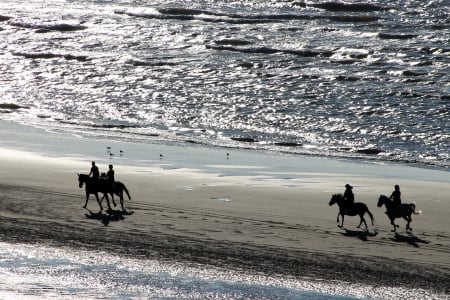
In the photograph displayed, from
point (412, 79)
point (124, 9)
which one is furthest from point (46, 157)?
point (124, 9)

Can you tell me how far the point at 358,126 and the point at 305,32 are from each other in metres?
19.0

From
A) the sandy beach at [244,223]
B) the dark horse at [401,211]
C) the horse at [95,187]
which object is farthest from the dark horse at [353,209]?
the horse at [95,187]

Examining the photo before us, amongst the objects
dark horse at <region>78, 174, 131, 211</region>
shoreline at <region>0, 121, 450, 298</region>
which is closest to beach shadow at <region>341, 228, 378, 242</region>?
shoreline at <region>0, 121, 450, 298</region>

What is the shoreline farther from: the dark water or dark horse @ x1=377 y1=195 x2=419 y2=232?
the dark water

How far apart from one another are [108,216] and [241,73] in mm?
26499

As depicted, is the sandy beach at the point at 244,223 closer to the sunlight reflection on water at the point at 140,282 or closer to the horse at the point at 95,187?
the horse at the point at 95,187

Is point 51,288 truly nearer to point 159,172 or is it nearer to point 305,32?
point 159,172

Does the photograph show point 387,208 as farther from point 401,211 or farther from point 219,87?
point 219,87

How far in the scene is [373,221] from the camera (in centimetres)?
2105

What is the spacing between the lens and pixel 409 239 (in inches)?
765

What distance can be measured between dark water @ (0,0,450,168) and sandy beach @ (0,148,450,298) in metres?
7.51

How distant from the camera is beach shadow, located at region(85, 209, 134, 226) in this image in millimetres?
20766

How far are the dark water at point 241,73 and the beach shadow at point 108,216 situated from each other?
12.9 meters

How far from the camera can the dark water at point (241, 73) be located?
36.7 m
